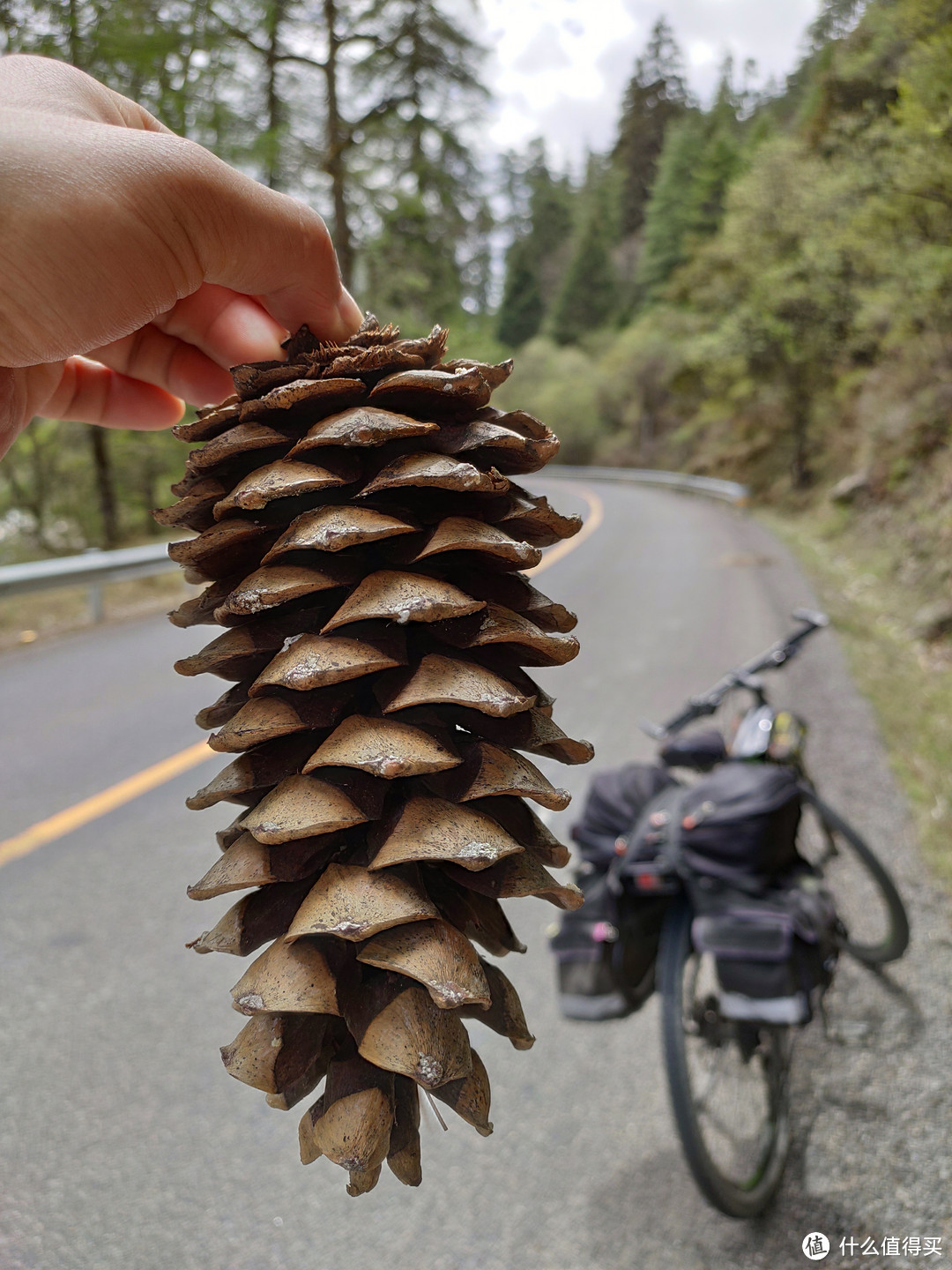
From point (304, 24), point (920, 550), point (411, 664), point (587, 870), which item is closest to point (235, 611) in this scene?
point (411, 664)

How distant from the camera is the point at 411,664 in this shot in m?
0.58

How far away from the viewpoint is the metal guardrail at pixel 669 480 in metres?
16.8

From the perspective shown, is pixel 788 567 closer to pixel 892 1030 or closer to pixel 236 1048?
pixel 892 1030

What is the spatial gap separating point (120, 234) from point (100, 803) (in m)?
3.83

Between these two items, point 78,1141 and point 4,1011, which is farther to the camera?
point 4,1011

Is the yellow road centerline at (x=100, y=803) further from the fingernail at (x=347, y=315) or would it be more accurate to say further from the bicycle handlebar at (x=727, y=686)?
the fingernail at (x=347, y=315)

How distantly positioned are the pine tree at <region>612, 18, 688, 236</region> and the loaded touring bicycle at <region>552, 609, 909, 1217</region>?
146 inches

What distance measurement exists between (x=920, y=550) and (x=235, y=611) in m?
9.84

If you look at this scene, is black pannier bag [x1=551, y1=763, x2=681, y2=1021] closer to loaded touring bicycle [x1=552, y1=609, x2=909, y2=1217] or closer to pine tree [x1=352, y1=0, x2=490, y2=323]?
loaded touring bicycle [x1=552, y1=609, x2=909, y2=1217]

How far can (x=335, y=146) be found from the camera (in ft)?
7.31

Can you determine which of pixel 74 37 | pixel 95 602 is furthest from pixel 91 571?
pixel 74 37

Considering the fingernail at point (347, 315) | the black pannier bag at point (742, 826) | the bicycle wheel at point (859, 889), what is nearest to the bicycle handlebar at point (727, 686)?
the bicycle wheel at point (859, 889)

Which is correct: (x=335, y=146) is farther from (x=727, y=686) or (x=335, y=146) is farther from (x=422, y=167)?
(x=727, y=686)

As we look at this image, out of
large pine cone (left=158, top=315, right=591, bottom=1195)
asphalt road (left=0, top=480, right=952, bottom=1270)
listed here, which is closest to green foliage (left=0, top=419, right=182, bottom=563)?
asphalt road (left=0, top=480, right=952, bottom=1270)
